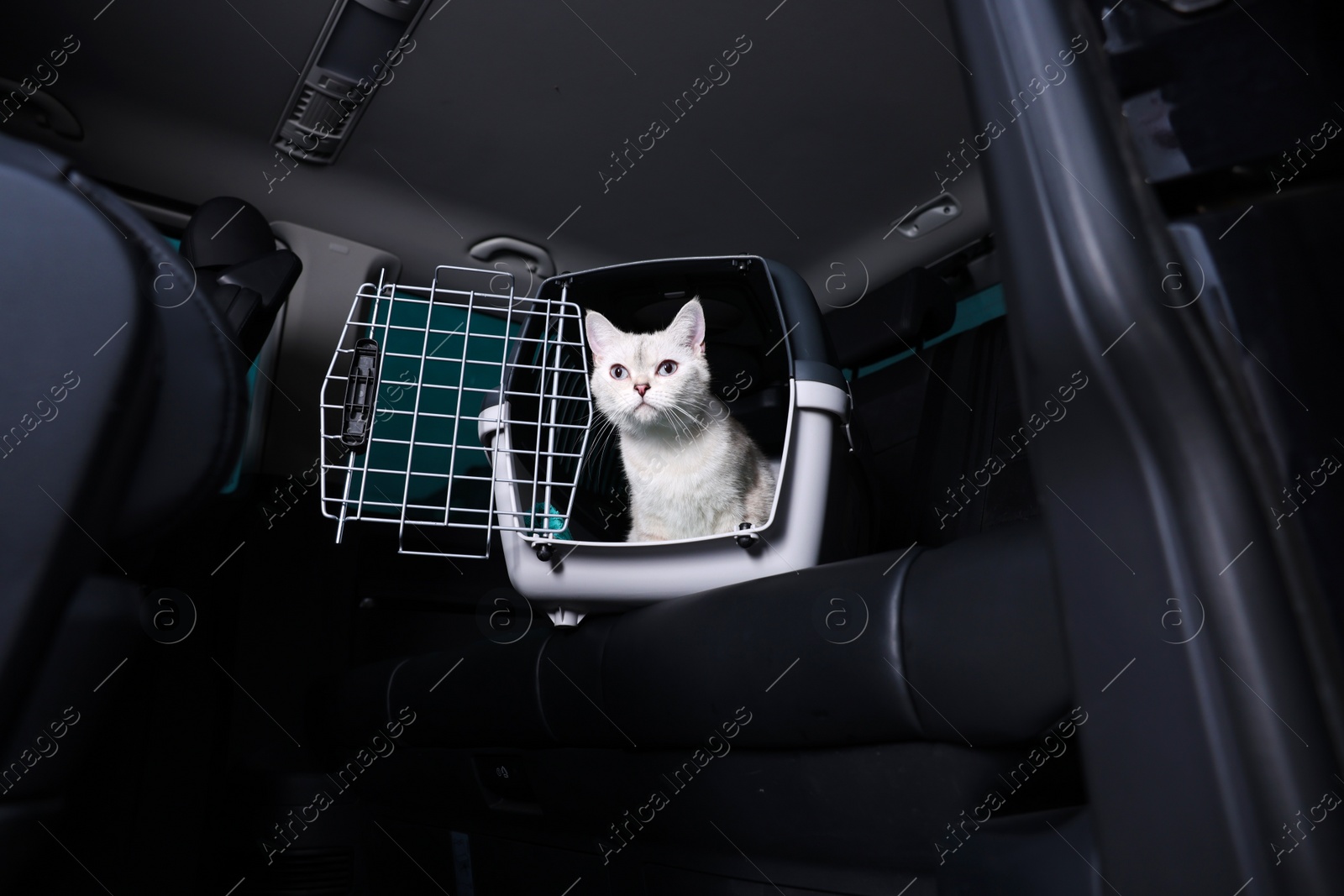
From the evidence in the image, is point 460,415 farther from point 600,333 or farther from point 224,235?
point 224,235

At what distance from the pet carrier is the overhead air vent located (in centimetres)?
41

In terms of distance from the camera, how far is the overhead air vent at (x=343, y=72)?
149 centimetres

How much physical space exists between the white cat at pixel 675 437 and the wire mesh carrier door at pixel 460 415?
79 mm

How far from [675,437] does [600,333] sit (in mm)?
253

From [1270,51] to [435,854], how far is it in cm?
166

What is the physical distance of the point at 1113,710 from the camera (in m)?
0.34

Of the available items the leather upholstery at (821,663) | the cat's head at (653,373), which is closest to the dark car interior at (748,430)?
the leather upholstery at (821,663)

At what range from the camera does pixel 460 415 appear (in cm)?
136

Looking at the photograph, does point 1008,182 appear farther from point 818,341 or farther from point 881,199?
point 881,199

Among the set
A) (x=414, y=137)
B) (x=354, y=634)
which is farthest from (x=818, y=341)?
(x=354, y=634)

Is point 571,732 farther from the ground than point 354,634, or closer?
farther from the ground

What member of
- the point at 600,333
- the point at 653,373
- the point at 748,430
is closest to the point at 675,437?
the point at 653,373

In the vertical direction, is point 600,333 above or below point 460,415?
above

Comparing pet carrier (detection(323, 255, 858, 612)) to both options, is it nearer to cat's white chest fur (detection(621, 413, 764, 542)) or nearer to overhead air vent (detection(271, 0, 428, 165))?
cat's white chest fur (detection(621, 413, 764, 542))
